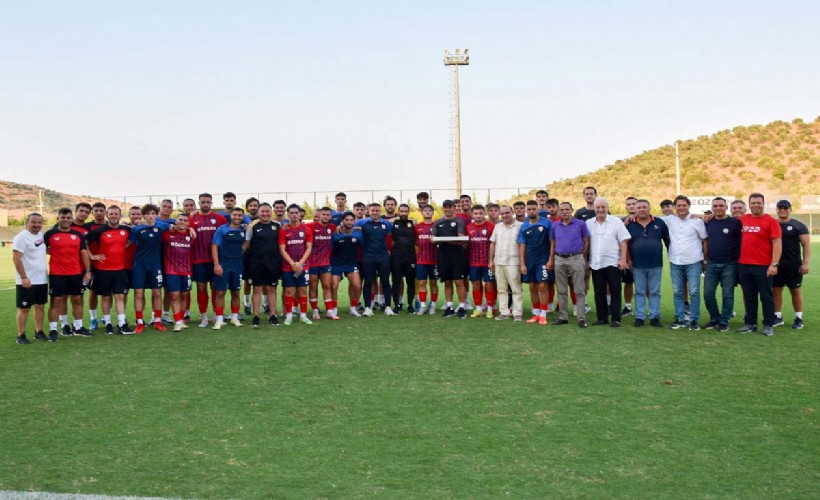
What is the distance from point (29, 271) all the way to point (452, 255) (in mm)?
5972

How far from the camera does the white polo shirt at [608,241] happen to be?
9.87 metres

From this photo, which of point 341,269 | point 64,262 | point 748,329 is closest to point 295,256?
point 341,269

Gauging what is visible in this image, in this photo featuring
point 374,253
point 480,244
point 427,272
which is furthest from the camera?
point 427,272

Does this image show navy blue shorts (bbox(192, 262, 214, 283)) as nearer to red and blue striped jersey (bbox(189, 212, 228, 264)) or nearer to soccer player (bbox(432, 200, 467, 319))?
red and blue striped jersey (bbox(189, 212, 228, 264))

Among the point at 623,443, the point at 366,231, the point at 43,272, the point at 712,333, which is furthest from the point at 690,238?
the point at 43,272

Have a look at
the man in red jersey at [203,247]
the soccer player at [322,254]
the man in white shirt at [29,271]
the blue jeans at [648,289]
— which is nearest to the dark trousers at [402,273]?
the soccer player at [322,254]

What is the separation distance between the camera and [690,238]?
9.76 meters

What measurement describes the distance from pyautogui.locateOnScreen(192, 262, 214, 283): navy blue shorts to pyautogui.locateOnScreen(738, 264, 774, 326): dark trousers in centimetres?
742

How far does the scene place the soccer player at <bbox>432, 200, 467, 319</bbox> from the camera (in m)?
11.2

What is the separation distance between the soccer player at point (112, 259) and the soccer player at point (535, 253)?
5.71 m

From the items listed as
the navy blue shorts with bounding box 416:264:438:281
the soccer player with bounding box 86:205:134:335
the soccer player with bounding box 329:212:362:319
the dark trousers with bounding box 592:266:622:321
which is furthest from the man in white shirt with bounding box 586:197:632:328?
the soccer player with bounding box 86:205:134:335

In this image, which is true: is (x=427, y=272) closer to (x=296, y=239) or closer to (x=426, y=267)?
(x=426, y=267)

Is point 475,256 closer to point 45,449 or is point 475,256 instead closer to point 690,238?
point 690,238

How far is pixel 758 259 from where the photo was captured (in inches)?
364
